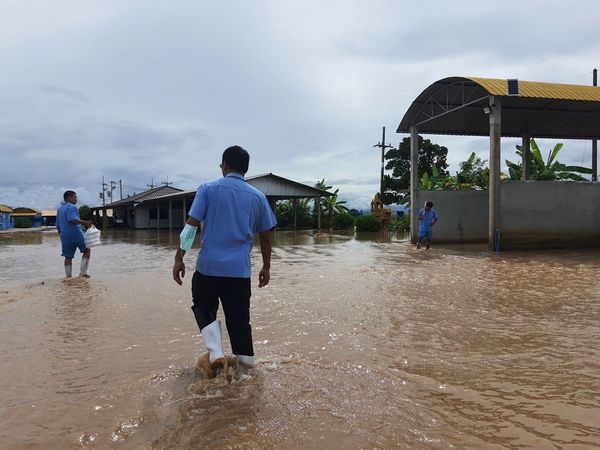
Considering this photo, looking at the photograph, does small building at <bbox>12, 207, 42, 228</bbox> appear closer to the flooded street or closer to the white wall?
the white wall

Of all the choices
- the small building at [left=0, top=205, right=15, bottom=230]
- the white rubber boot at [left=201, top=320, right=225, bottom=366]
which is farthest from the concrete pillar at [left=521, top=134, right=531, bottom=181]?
the small building at [left=0, top=205, right=15, bottom=230]

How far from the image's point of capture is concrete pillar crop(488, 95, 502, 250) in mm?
13713

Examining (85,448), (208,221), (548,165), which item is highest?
(548,165)

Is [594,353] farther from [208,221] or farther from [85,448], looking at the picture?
[85,448]

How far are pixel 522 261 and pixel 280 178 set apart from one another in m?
21.0

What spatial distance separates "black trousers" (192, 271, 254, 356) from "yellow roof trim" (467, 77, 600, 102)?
1173cm

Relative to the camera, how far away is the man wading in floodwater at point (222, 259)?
3574 mm

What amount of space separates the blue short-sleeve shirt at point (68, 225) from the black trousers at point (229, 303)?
19.4 ft

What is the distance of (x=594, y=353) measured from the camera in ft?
13.4

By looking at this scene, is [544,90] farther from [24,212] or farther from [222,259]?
[24,212]

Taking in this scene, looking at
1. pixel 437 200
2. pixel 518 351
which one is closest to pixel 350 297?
pixel 518 351

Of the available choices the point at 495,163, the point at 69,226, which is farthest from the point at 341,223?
the point at 69,226

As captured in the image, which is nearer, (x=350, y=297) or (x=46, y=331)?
(x=46, y=331)

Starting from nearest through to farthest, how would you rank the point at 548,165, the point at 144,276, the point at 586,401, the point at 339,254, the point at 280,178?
the point at 586,401 < the point at 144,276 < the point at 339,254 < the point at 548,165 < the point at 280,178
